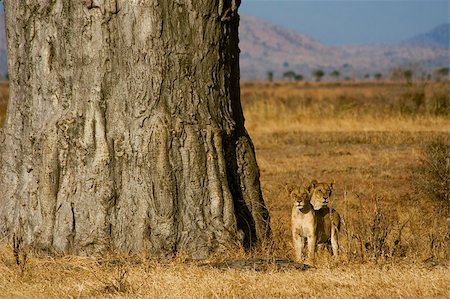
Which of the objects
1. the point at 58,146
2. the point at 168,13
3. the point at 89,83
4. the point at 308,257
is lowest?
the point at 308,257

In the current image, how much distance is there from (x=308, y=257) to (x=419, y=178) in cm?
535

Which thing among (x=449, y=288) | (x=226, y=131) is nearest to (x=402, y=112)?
(x=226, y=131)

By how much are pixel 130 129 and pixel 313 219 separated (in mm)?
1765

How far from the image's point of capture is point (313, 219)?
8633 millimetres

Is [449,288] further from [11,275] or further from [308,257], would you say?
[11,275]

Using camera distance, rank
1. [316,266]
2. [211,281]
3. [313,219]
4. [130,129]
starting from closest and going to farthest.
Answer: [211,281], [316,266], [313,219], [130,129]

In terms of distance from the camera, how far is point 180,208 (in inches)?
350

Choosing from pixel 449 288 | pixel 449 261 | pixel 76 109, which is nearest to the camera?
pixel 449 288

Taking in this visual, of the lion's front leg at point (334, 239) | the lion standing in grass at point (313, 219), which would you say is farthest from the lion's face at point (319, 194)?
the lion's front leg at point (334, 239)

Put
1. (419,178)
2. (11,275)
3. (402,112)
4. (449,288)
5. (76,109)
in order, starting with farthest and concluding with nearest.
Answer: (402,112)
(419,178)
(76,109)
(11,275)
(449,288)

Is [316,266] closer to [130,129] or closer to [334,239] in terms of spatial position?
[334,239]

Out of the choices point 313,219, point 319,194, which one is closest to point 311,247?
point 313,219

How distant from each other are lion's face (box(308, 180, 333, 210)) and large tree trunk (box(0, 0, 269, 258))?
66cm

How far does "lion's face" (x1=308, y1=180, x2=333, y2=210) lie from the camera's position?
879 cm
